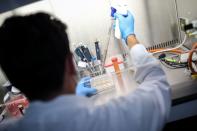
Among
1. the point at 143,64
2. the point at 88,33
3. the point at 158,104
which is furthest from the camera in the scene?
the point at 88,33

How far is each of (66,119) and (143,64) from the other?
18.9 inches

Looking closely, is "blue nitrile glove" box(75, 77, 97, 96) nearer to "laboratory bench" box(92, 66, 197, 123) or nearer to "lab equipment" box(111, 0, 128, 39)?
"laboratory bench" box(92, 66, 197, 123)

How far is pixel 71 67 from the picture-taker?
88cm

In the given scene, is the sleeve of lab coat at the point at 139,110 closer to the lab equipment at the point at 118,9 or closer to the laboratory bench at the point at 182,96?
the laboratory bench at the point at 182,96

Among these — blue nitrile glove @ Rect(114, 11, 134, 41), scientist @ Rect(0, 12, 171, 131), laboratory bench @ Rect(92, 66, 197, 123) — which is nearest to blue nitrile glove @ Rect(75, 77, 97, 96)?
laboratory bench @ Rect(92, 66, 197, 123)

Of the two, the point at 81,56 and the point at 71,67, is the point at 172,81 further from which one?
the point at 71,67

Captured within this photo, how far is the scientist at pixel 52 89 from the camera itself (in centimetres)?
78

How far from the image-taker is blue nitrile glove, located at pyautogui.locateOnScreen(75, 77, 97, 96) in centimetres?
135

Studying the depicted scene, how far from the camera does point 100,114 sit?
2.68 feet

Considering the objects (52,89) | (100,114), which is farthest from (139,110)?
(52,89)

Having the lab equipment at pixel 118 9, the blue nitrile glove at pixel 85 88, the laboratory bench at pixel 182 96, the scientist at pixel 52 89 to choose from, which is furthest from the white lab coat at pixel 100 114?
the lab equipment at pixel 118 9

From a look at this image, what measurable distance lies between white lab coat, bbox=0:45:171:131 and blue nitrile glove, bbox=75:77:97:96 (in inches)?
19.0

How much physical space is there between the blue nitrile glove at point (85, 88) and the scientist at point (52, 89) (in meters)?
0.47

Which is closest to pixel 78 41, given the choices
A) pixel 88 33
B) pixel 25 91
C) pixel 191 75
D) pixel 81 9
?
pixel 88 33
